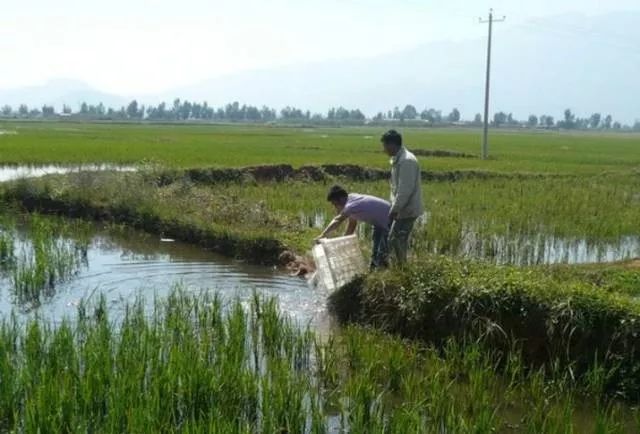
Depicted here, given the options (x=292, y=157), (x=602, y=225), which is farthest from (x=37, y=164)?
(x=602, y=225)

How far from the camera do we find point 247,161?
21000 millimetres

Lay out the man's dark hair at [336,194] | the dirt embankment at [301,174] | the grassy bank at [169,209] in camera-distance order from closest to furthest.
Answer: the man's dark hair at [336,194] < the grassy bank at [169,209] < the dirt embankment at [301,174]

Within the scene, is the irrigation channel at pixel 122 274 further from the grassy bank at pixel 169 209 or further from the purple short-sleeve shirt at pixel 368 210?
the purple short-sleeve shirt at pixel 368 210

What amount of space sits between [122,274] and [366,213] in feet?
11.5

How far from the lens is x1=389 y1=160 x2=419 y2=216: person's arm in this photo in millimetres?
6484

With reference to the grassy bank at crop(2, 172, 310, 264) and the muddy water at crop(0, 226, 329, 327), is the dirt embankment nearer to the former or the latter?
the grassy bank at crop(2, 172, 310, 264)

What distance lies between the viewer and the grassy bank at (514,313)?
5.38m

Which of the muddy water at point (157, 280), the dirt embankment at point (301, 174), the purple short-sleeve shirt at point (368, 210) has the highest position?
the purple short-sleeve shirt at point (368, 210)

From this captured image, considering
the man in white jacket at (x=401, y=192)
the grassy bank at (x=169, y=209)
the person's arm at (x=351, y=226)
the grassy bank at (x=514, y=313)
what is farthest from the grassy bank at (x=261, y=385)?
the grassy bank at (x=169, y=209)

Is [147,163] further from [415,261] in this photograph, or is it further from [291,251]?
[415,261]

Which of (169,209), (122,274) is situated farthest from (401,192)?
Result: (169,209)

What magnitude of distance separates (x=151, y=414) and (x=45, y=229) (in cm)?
704

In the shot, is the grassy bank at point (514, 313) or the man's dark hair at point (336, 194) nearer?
the grassy bank at point (514, 313)

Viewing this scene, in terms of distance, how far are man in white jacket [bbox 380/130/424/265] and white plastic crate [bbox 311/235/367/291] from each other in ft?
1.33
